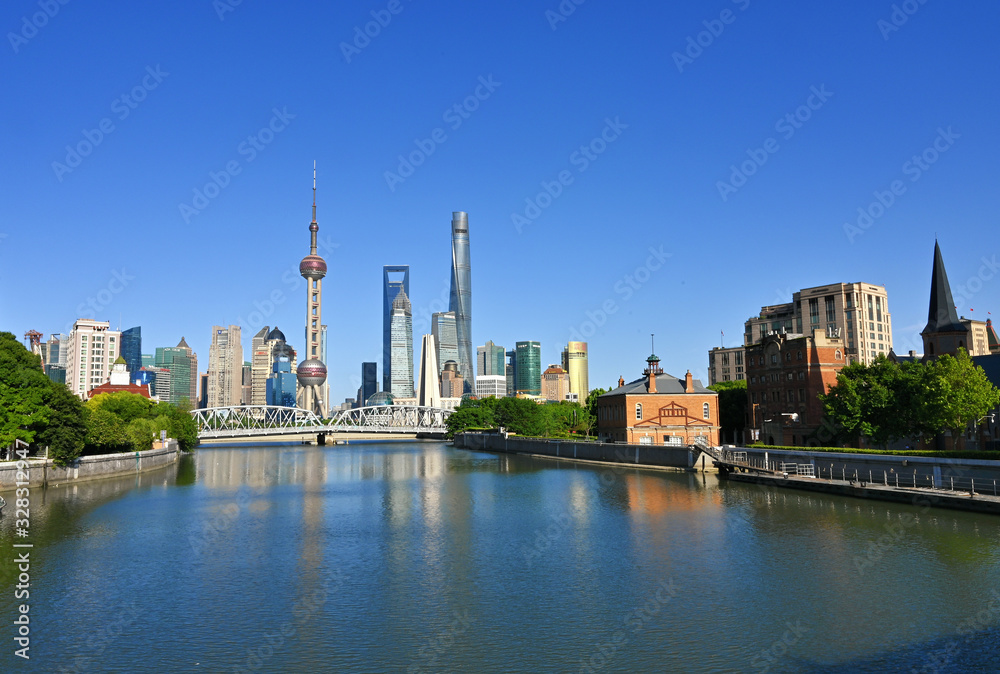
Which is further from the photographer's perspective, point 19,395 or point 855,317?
point 855,317

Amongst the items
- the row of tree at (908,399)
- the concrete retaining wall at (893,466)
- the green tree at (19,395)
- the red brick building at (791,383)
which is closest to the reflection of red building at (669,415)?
the red brick building at (791,383)

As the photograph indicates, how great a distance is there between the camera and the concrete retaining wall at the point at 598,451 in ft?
282

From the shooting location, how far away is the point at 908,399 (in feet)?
223

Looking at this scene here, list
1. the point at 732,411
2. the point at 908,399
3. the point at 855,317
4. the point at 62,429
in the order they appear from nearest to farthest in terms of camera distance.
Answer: the point at 908,399 < the point at 62,429 < the point at 732,411 < the point at 855,317

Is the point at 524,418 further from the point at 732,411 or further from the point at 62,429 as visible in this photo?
the point at 62,429

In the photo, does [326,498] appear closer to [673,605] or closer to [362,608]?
[362,608]

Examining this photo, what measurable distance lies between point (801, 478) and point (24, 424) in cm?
6578

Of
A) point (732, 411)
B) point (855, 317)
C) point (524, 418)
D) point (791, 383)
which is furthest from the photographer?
point (855, 317)

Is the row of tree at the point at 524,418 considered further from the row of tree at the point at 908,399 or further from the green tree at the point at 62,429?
the green tree at the point at 62,429

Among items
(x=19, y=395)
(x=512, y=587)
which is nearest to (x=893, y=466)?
(x=512, y=587)

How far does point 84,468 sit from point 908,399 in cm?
7957

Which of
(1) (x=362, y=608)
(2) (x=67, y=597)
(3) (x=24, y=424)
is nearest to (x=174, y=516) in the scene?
(3) (x=24, y=424)

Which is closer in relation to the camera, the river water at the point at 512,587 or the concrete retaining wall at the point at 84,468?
the river water at the point at 512,587

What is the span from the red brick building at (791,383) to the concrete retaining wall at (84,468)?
76289mm
